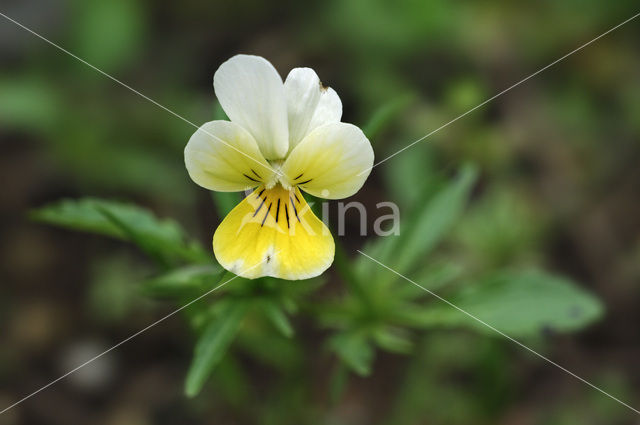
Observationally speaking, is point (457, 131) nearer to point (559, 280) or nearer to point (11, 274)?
point (559, 280)

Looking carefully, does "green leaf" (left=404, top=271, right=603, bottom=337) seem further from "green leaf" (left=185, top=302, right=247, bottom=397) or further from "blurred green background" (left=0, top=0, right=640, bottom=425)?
"green leaf" (left=185, top=302, right=247, bottom=397)

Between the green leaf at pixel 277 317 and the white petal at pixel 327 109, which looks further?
the green leaf at pixel 277 317

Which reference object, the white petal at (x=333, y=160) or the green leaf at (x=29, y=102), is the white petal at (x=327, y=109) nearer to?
the white petal at (x=333, y=160)

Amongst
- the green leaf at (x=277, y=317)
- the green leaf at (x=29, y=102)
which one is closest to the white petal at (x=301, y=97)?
the green leaf at (x=277, y=317)

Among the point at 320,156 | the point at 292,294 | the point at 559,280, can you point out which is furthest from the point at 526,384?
the point at 320,156

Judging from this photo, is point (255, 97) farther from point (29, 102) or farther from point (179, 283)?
point (29, 102)

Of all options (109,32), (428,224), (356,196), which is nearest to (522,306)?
(428,224)

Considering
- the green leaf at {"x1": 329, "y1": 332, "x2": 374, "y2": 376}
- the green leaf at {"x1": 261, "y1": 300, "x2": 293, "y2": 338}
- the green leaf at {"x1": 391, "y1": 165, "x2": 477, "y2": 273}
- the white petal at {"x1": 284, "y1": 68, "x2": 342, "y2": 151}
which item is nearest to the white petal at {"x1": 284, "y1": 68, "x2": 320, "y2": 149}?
the white petal at {"x1": 284, "y1": 68, "x2": 342, "y2": 151}
